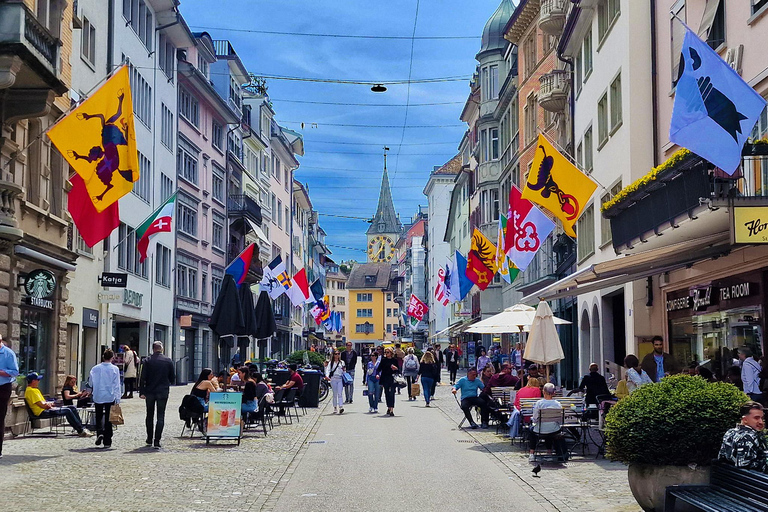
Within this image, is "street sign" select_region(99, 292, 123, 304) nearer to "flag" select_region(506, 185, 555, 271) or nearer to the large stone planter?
"flag" select_region(506, 185, 555, 271)

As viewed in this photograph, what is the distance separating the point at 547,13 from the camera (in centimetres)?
4047

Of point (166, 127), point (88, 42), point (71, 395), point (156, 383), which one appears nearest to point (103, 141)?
point (156, 383)

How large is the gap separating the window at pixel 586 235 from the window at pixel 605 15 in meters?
5.77

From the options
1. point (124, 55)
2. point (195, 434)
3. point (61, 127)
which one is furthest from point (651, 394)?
point (124, 55)

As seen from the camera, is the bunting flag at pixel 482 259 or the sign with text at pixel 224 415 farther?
the bunting flag at pixel 482 259

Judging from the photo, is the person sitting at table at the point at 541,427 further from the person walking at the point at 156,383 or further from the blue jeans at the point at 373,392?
the blue jeans at the point at 373,392

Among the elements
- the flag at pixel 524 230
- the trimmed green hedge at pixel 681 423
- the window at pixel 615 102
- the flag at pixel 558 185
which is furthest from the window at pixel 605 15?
the trimmed green hedge at pixel 681 423

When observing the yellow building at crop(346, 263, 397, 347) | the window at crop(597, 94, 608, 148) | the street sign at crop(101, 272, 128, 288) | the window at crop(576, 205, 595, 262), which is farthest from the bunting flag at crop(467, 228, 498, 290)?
the yellow building at crop(346, 263, 397, 347)

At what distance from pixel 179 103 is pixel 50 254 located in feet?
90.9

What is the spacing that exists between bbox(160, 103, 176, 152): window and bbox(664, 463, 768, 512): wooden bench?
1507 inches

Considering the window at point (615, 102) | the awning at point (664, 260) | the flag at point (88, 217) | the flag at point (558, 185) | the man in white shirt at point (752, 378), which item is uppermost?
the window at point (615, 102)

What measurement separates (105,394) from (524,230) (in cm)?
1205

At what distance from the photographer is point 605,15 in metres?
31.7

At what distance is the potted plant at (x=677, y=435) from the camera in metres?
10.4
